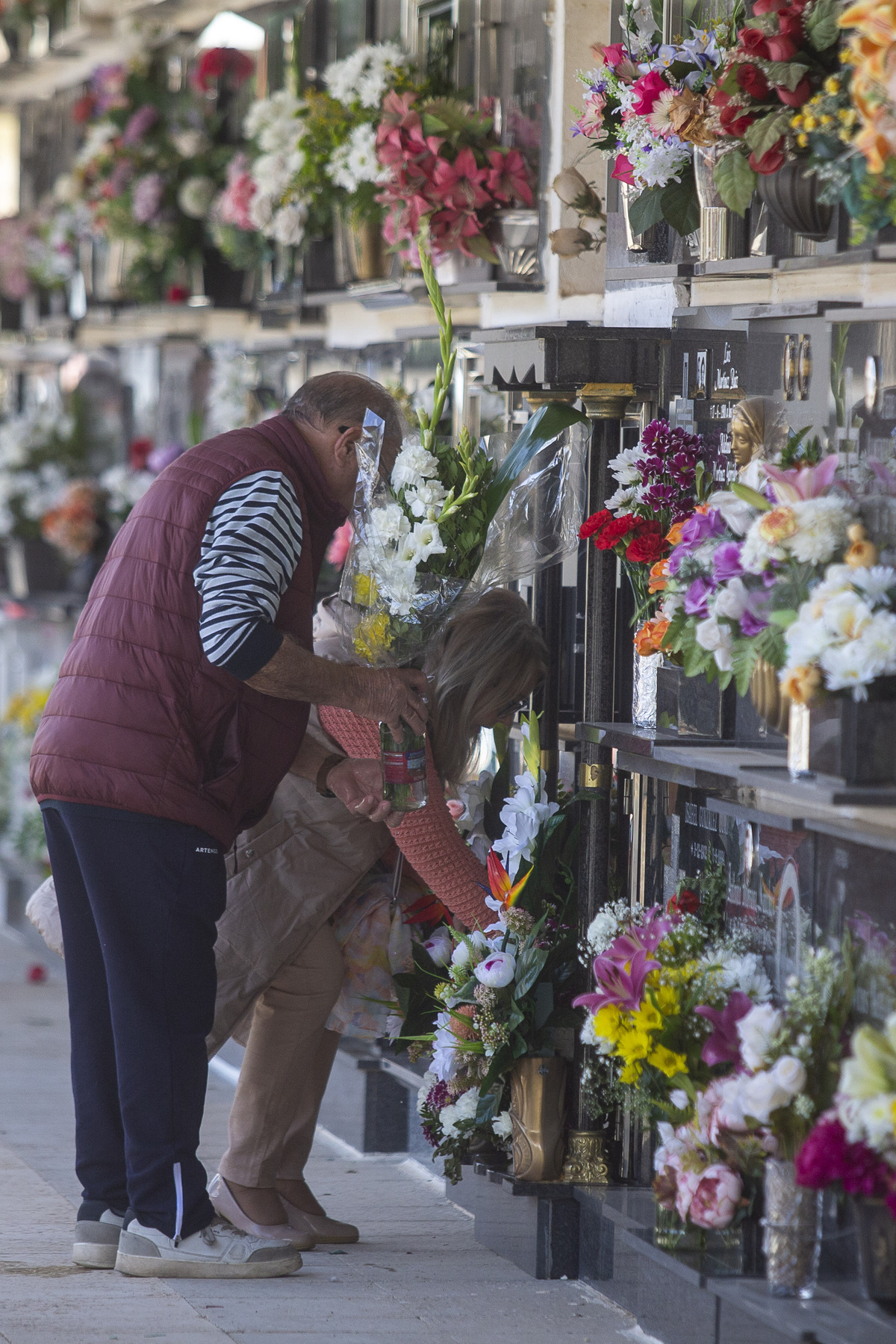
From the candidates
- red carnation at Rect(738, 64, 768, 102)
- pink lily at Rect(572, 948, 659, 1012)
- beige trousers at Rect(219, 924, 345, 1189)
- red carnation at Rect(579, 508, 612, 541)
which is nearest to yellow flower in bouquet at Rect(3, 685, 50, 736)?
beige trousers at Rect(219, 924, 345, 1189)

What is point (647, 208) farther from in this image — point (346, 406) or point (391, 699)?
point (391, 699)

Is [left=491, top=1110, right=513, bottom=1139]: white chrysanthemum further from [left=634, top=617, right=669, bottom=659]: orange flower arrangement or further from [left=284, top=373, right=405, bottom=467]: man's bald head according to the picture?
[left=284, top=373, right=405, bottom=467]: man's bald head

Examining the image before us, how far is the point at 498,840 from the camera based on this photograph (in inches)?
153

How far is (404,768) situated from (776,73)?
1444mm

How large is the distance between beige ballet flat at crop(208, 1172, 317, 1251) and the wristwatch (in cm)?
81

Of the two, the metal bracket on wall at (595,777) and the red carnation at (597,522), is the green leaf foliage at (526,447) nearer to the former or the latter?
the red carnation at (597,522)

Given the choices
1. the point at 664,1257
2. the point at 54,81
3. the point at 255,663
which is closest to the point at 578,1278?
the point at 664,1257

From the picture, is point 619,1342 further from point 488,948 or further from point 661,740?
point 661,740

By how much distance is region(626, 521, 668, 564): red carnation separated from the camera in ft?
11.1

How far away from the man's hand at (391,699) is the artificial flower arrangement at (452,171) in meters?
1.41

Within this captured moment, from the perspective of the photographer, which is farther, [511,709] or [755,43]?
[511,709]

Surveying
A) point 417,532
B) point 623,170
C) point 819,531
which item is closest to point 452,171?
point 623,170

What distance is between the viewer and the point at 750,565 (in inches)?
113

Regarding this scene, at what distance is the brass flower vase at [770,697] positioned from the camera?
2916mm
